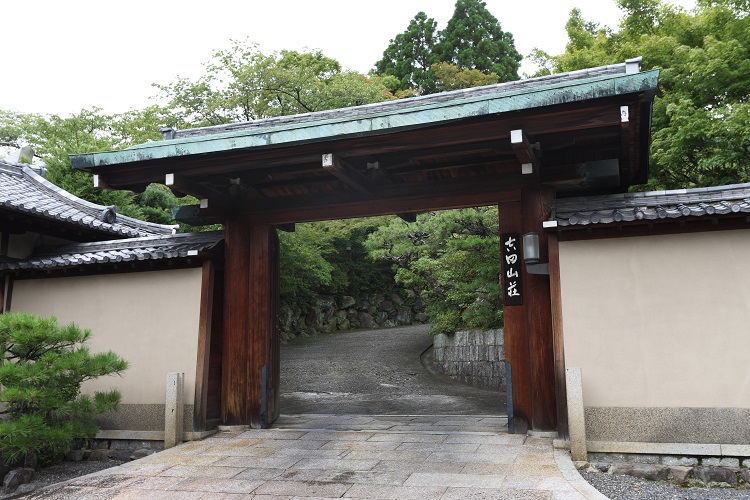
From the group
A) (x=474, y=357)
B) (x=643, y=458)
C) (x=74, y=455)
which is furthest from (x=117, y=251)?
(x=474, y=357)

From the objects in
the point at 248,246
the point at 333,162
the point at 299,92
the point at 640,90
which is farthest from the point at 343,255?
the point at 640,90

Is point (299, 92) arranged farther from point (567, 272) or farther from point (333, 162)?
point (567, 272)

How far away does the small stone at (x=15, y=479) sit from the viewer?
656 centimetres

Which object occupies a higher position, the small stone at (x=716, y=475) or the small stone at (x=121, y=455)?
the small stone at (x=716, y=475)

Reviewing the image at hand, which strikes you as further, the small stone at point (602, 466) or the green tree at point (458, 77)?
the green tree at point (458, 77)

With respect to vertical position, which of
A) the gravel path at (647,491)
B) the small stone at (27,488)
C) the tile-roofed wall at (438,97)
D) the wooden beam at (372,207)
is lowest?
the small stone at (27,488)

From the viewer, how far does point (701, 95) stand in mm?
12656

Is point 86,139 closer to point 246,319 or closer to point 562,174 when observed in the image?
point 246,319

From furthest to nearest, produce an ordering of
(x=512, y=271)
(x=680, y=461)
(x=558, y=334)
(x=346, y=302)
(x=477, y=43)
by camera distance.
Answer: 1. (x=477, y=43)
2. (x=346, y=302)
3. (x=512, y=271)
4. (x=558, y=334)
5. (x=680, y=461)

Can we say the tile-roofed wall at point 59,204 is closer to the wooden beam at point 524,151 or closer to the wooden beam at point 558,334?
the wooden beam at point 524,151

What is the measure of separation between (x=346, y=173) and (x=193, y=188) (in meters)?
2.22

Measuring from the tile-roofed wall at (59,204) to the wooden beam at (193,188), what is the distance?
2665 millimetres

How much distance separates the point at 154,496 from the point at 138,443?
2947mm

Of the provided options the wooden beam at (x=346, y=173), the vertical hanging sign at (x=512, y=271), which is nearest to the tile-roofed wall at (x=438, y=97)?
the wooden beam at (x=346, y=173)
